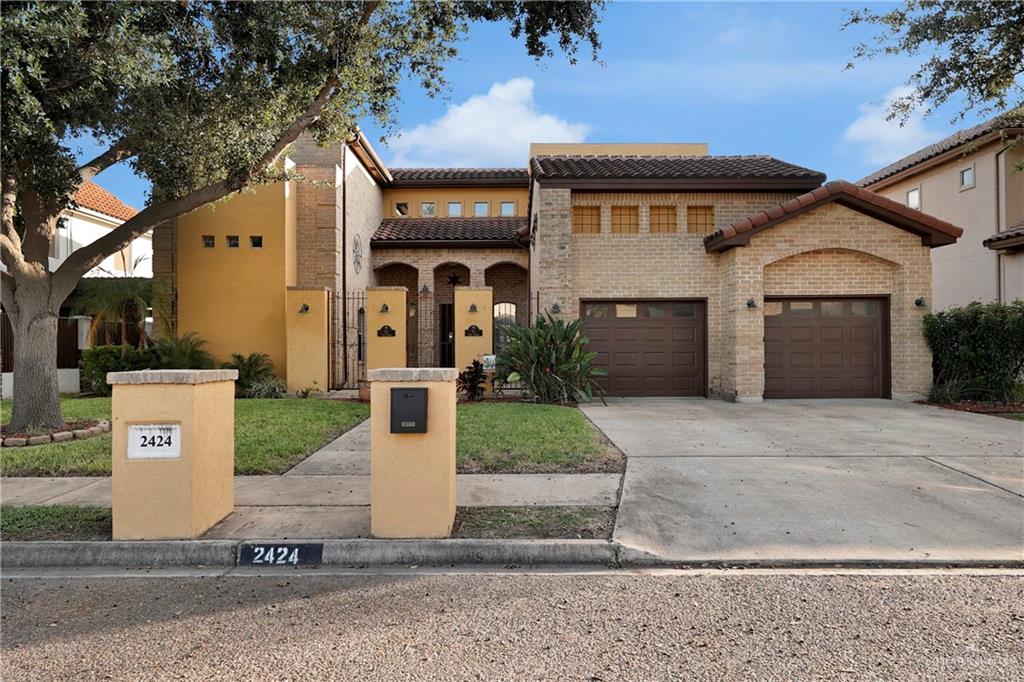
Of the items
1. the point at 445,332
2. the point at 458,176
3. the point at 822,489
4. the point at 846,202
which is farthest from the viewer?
the point at 458,176

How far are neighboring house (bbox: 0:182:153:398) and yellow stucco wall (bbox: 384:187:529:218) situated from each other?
9.03m

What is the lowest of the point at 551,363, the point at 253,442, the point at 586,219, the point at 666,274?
the point at 253,442

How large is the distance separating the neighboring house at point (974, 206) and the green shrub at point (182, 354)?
66.4 feet

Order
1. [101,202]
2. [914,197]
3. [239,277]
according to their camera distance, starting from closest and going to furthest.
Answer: [239,277] → [914,197] → [101,202]

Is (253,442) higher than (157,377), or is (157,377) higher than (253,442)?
(157,377)

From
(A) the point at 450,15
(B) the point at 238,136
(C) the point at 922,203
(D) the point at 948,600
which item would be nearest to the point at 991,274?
(C) the point at 922,203

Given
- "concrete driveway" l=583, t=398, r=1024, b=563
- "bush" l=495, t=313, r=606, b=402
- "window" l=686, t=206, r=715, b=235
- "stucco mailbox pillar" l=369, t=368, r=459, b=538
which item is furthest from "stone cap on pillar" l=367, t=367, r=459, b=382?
"window" l=686, t=206, r=715, b=235

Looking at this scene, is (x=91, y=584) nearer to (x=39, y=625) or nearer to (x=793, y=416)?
(x=39, y=625)

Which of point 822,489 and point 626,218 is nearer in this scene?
point 822,489

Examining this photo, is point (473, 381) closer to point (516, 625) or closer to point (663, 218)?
point (663, 218)

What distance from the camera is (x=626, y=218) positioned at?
15453mm

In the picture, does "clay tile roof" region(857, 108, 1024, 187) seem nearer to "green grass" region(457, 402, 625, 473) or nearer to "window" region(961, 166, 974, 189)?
"window" region(961, 166, 974, 189)

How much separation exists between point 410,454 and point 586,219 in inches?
461

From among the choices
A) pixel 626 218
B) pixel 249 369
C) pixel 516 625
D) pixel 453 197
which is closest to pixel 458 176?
pixel 453 197
